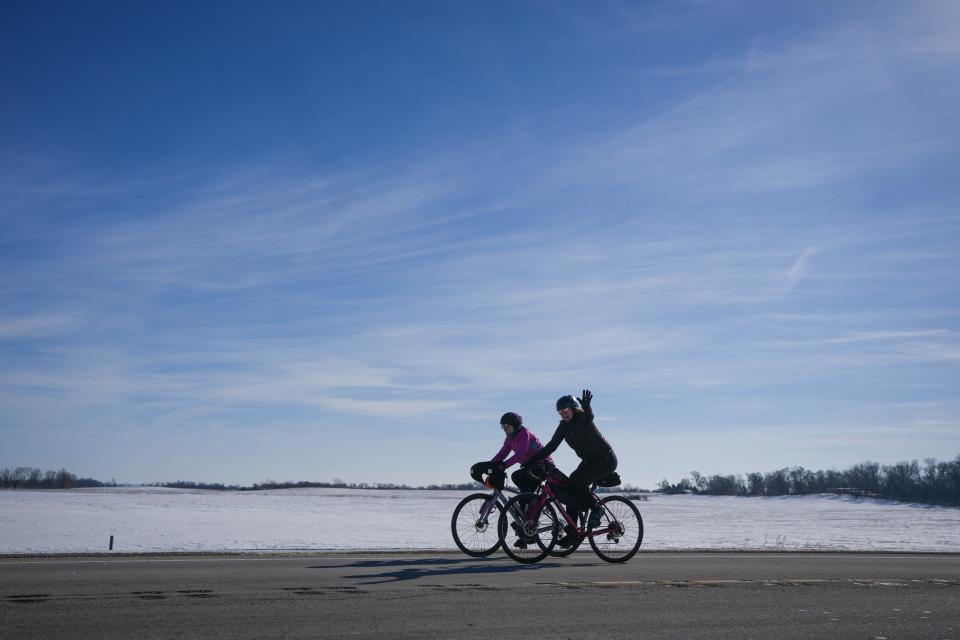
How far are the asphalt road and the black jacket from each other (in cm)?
145

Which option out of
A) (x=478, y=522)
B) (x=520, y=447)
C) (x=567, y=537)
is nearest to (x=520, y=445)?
(x=520, y=447)

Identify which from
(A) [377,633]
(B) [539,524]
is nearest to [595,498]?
(B) [539,524]

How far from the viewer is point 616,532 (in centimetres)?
1055

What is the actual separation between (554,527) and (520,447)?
1192mm

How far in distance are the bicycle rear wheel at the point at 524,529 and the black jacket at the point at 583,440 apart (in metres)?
0.66

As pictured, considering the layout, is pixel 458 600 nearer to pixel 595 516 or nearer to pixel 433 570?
pixel 433 570

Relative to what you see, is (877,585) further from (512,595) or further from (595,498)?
(512,595)

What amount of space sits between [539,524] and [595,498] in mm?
914

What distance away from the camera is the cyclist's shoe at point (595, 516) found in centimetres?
1045

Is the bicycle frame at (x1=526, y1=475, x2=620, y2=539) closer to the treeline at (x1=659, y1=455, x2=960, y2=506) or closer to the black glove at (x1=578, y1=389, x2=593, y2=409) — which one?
the black glove at (x1=578, y1=389, x2=593, y2=409)

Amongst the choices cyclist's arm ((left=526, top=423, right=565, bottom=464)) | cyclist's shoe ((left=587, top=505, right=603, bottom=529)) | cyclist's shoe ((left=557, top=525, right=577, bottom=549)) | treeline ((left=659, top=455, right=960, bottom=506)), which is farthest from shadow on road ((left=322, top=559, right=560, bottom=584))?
treeline ((left=659, top=455, right=960, bottom=506))

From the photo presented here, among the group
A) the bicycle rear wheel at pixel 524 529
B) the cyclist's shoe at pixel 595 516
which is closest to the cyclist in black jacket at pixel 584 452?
the cyclist's shoe at pixel 595 516

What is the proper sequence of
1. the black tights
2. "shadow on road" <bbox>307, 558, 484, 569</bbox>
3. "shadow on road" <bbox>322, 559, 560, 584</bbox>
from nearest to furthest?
"shadow on road" <bbox>322, 559, 560, 584</bbox> < "shadow on road" <bbox>307, 558, 484, 569</bbox> < the black tights

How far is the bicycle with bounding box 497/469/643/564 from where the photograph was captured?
10086 mm
